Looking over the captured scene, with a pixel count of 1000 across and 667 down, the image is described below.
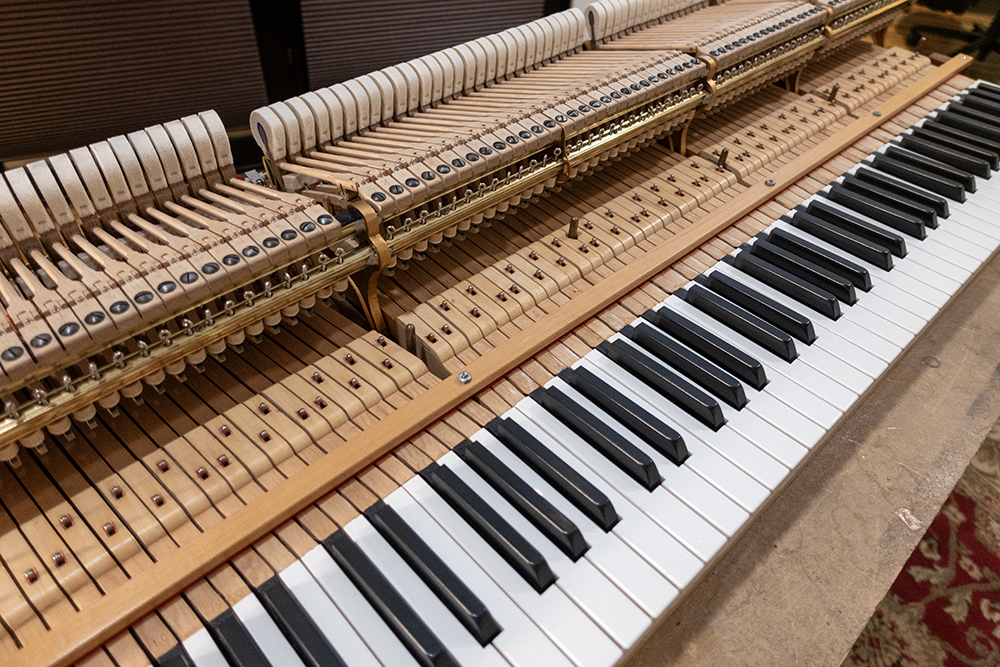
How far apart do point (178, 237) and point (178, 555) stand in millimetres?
1036

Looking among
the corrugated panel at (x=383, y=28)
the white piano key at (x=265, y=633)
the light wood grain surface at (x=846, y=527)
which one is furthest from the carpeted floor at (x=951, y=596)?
the corrugated panel at (x=383, y=28)

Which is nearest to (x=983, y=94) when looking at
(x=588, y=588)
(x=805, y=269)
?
(x=805, y=269)

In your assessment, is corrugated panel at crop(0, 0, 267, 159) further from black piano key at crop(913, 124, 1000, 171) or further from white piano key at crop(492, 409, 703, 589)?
black piano key at crop(913, 124, 1000, 171)

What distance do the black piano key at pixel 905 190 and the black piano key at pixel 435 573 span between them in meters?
3.42

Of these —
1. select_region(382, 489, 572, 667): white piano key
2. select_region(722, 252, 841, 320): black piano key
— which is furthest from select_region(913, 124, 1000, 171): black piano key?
select_region(382, 489, 572, 667): white piano key

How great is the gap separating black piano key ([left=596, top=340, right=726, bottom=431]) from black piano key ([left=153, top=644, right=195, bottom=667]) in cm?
177

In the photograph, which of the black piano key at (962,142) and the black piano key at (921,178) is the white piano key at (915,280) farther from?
the black piano key at (962,142)

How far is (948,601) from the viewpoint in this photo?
123 inches

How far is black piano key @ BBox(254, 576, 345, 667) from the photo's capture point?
167cm

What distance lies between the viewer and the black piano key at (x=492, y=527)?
186 centimetres

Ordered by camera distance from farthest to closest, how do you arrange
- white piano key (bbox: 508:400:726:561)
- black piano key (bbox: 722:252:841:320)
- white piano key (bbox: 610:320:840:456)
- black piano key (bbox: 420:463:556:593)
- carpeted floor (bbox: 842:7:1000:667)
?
carpeted floor (bbox: 842:7:1000:667)
black piano key (bbox: 722:252:841:320)
white piano key (bbox: 610:320:840:456)
white piano key (bbox: 508:400:726:561)
black piano key (bbox: 420:463:556:593)

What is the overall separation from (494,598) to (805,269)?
88.2 inches

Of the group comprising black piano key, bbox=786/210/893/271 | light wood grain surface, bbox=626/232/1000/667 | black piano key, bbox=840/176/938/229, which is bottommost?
light wood grain surface, bbox=626/232/1000/667

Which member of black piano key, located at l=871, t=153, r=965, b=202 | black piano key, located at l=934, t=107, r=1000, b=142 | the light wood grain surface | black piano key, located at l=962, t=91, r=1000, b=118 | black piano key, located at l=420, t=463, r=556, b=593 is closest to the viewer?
black piano key, located at l=420, t=463, r=556, b=593
